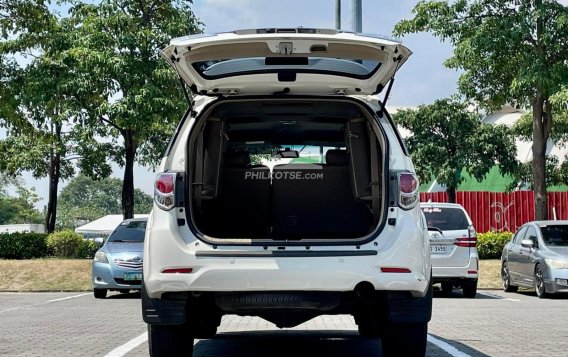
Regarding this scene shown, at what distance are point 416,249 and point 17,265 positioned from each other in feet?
60.3

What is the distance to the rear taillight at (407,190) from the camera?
7.30 m

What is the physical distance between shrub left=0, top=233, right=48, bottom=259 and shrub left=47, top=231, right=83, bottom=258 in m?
0.23

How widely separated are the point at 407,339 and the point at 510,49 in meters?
17.1

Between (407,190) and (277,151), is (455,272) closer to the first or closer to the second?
(277,151)

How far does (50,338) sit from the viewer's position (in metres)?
11.0

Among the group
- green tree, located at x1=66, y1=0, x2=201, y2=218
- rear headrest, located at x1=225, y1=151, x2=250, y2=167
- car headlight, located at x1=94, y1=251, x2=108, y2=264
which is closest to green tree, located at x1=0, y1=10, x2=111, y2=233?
green tree, located at x1=66, y1=0, x2=201, y2=218

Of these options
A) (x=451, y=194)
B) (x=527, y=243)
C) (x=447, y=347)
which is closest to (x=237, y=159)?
(x=447, y=347)

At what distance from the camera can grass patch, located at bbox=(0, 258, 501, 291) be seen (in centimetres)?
2250

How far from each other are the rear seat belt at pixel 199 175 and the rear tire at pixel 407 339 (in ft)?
5.72

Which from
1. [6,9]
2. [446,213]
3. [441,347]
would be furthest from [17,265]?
[441,347]

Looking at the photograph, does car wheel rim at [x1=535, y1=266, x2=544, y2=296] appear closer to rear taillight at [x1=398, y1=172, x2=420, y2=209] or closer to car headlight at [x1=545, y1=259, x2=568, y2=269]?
car headlight at [x1=545, y1=259, x2=568, y2=269]

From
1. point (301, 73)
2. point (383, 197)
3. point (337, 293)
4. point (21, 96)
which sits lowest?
point (337, 293)

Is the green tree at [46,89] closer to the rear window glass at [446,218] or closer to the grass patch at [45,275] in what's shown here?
the grass patch at [45,275]

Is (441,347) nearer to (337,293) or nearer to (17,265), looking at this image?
(337,293)
